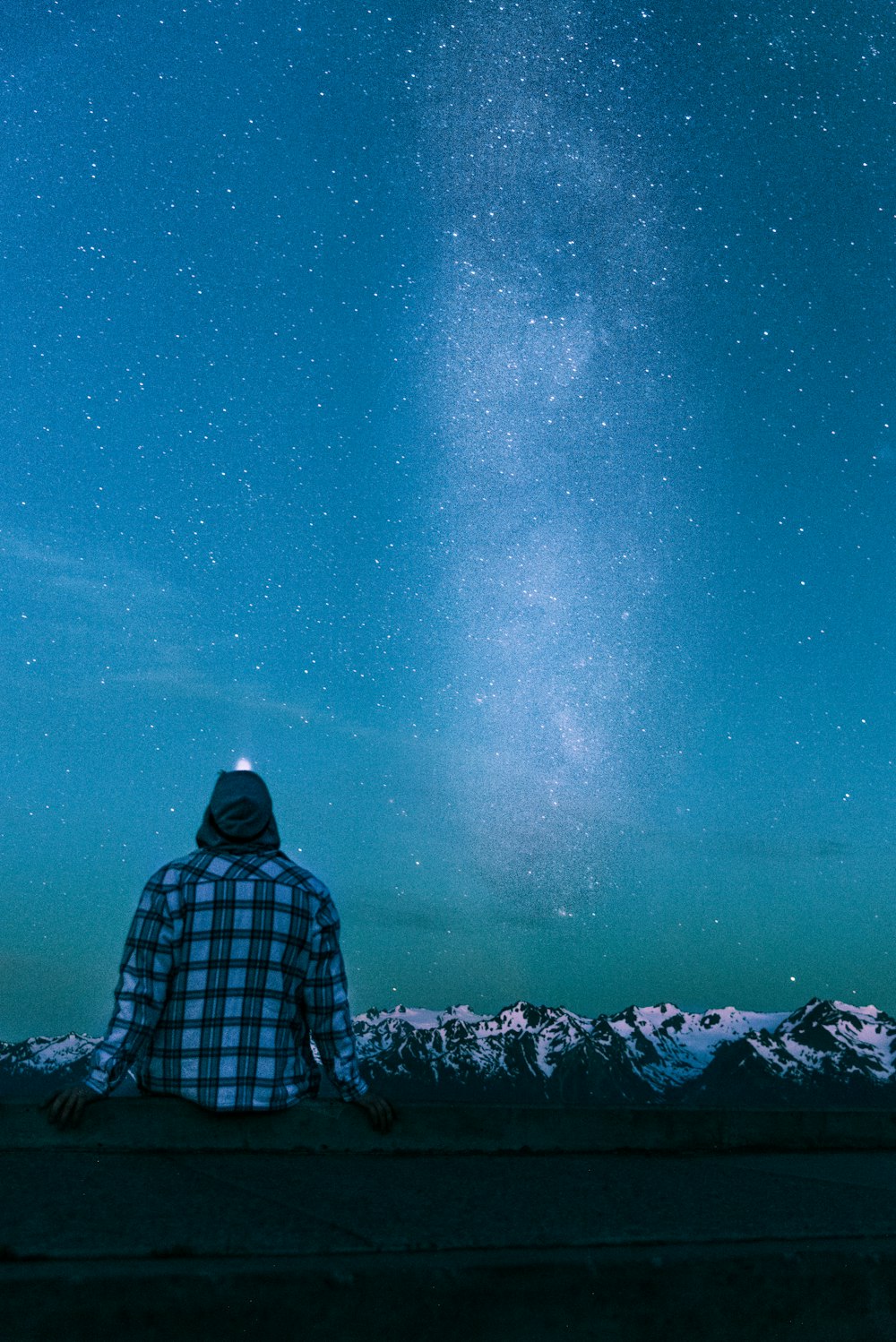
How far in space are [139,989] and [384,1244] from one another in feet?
6.18

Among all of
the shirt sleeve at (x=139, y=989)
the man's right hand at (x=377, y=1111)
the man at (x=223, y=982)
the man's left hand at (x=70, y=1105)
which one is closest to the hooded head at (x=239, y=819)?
the man at (x=223, y=982)

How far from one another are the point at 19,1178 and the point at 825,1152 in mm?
4554

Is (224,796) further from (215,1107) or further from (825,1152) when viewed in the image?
(825,1152)

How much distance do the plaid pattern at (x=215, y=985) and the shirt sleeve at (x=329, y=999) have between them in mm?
36

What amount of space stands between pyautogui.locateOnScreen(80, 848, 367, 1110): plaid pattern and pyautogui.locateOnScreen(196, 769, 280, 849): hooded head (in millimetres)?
68

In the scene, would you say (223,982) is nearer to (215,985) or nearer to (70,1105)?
(215,985)

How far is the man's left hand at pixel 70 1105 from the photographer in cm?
415

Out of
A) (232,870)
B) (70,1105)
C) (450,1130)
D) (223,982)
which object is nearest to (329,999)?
(223,982)

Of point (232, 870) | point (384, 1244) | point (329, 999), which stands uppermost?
point (232, 870)

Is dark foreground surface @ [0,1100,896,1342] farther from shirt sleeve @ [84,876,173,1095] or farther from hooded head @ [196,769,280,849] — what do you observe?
hooded head @ [196,769,280,849]

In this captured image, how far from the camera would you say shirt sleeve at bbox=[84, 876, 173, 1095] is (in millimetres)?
4227

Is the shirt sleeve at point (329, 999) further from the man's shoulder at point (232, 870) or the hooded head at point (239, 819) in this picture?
the hooded head at point (239, 819)

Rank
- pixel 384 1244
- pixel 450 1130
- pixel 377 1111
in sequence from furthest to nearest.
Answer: pixel 450 1130
pixel 377 1111
pixel 384 1244

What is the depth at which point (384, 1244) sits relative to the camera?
2.78m
